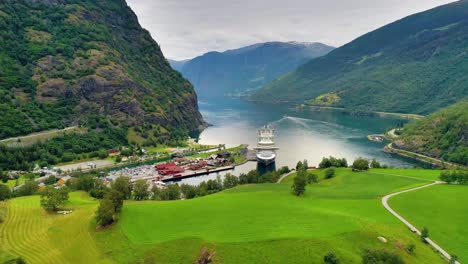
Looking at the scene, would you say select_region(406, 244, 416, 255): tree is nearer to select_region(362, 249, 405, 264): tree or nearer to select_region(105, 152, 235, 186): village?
select_region(362, 249, 405, 264): tree

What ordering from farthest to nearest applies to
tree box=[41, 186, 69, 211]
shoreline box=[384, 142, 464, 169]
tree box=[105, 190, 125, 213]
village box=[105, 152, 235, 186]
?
shoreline box=[384, 142, 464, 169] < village box=[105, 152, 235, 186] < tree box=[41, 186, 69, 211] < tree box=[105, 190, 125, 213]

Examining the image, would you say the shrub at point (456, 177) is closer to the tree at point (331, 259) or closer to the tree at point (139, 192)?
the tree at point (331, 259)

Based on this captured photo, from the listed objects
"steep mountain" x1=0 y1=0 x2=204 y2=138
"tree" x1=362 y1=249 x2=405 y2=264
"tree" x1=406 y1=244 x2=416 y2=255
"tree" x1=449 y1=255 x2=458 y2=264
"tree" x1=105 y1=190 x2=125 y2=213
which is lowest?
"tree" x1=449 y1=255 x2=458 y2=264

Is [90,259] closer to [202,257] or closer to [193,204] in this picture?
[202,257]

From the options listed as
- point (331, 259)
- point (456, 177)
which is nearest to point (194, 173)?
point (456, 177)

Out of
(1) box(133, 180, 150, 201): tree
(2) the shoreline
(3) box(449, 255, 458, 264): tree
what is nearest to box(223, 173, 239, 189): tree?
(1) box(133, 180, 150, 201): tree
